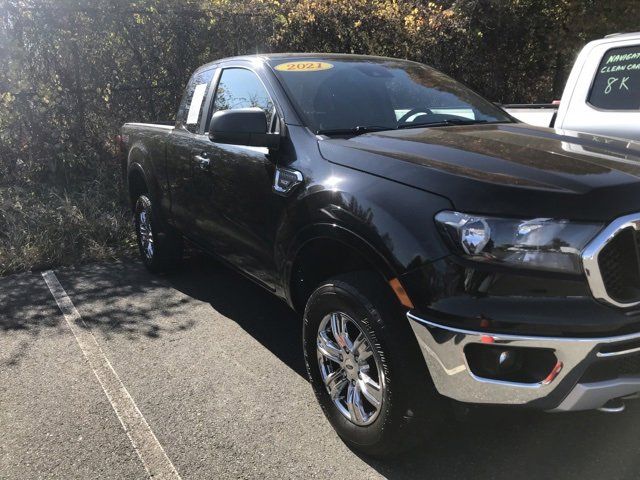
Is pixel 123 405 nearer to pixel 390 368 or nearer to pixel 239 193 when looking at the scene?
pixel 239 193

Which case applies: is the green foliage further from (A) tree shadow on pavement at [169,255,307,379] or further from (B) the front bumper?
(B) the front bumper

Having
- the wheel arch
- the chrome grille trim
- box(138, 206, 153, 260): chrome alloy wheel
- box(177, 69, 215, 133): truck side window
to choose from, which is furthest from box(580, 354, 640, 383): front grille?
box(138, 206, 153, 260): chrome alloy wheel

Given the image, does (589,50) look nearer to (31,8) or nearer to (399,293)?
(399,293)

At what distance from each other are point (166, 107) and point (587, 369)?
7.35 m

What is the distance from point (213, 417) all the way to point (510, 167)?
76.7 inches

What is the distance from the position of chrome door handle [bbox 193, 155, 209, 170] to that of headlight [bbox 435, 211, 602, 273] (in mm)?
2244

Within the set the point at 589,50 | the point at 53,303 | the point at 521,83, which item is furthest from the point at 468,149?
the point at 521,83

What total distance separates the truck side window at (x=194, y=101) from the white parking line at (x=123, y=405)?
1.72 metres

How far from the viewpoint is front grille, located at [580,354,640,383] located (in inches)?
80.0

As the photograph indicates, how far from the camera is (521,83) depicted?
11.3 meters

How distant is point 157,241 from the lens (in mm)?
5250

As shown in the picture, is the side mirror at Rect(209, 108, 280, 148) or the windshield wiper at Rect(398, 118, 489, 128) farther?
the windshield wiper at Rect(398, 118, 489, 128)

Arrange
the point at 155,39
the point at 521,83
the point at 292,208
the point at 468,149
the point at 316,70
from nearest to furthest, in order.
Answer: the point at 468,149, the point at 292,208, the point at 316,70, the point at 155,39, the point at 521,83

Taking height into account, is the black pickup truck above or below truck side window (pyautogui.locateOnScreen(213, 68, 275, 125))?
below
